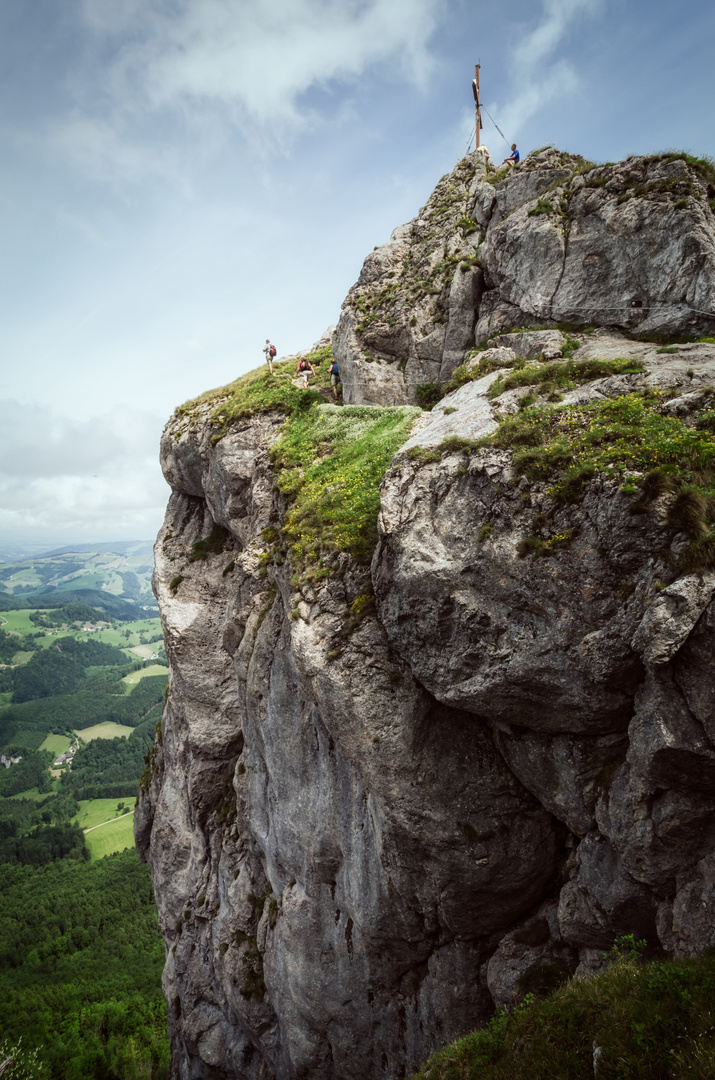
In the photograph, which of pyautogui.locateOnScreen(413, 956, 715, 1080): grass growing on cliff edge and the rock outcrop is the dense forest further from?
the rock outcrop

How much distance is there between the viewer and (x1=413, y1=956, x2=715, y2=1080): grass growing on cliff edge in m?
8.05

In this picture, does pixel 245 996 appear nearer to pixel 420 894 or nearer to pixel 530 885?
pixel 420 894

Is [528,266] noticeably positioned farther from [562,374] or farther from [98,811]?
[98,811]

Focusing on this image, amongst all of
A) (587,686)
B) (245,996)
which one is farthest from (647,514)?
(245,996)

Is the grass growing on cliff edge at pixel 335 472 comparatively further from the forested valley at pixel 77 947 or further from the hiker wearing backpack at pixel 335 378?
the forested valley at pixel 77 947

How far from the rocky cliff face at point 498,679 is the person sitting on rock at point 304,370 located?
5440 millimetres

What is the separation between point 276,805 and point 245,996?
10.2m

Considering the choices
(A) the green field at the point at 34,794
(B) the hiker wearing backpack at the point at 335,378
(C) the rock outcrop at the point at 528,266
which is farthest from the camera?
(A) the green field at the point at 34,794

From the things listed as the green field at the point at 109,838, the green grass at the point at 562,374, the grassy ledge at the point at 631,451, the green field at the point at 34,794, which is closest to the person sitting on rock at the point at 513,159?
the green grass at the point at 562,374

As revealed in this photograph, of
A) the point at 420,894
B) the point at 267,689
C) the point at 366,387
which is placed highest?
the point at 366,387

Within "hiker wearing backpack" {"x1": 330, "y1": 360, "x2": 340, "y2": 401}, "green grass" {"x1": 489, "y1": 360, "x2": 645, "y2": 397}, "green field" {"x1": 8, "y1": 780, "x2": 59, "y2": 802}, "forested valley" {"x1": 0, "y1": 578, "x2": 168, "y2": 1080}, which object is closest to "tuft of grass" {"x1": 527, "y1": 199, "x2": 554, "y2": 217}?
"green grass" {"x1": 489, "y1": 360, "x2": 645, "y2": 397}

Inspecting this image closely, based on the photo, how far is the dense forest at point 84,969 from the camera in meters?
52.9

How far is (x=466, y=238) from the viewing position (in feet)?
90.6

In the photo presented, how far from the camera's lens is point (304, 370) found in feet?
102
